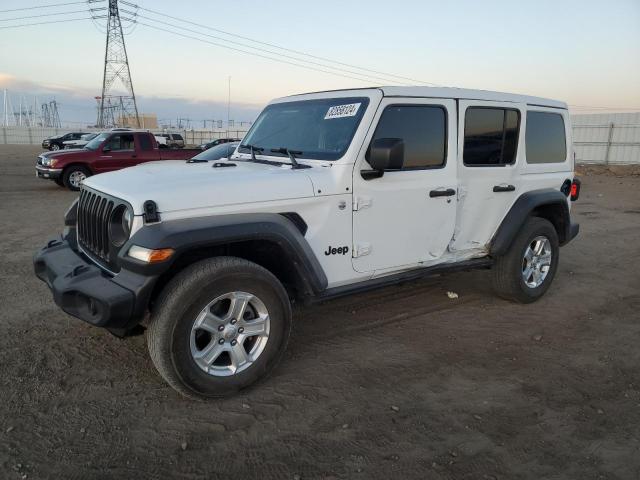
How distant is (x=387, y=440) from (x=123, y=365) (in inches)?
80.4

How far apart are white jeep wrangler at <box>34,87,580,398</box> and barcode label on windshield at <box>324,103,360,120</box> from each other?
0.06ft

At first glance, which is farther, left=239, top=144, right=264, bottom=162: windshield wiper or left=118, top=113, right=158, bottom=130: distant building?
left=118, top=113, right=158, bottom=130: distant building

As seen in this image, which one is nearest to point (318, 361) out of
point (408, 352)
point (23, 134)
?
point (408, 352)

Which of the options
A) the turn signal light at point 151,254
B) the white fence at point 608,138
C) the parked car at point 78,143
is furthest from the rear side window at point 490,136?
the white fence at point 608,138

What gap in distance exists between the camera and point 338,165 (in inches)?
145

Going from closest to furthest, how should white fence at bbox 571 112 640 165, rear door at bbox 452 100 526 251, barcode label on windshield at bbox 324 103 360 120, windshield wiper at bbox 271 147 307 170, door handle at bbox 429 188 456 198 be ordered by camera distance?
windshield wiper at bbox 271 147 307 170
barcode label on windshield at bbox 324 103 360 120
door handle at bbox 429 188 456 198
rear door at bbox 452 100 526 251
white fence at bbox 571 112 640 165

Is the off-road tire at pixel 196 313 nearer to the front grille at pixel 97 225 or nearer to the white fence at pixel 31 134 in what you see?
the front grille at pixel 97 225

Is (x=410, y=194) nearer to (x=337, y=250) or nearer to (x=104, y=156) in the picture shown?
(x=337, y=250)

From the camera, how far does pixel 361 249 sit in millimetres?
3846

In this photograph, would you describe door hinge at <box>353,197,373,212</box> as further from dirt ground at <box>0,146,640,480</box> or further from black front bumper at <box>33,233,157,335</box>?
black front bumper at <box>33,233,157,335</box>

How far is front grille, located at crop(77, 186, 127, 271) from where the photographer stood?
10.6 ft

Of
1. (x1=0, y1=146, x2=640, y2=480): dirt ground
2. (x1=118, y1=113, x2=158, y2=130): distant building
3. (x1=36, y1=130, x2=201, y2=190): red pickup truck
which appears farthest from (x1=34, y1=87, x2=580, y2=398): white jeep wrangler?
(x1=118, y1=113, x2=158, y2=130): distant building

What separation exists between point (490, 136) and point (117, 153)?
39.3 ft

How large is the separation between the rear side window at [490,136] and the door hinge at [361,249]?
51.5 inches
